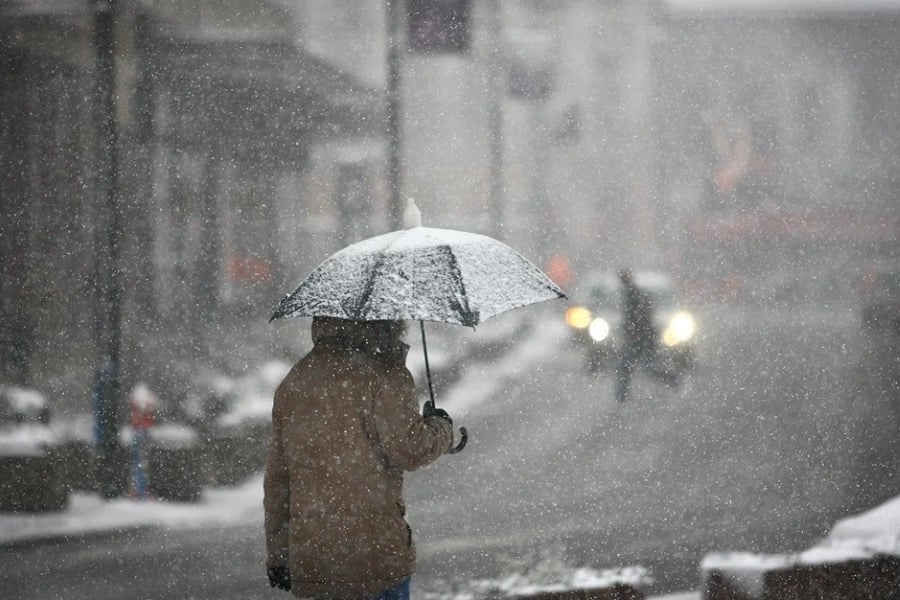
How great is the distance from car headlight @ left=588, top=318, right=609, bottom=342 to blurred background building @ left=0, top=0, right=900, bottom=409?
1806 mm

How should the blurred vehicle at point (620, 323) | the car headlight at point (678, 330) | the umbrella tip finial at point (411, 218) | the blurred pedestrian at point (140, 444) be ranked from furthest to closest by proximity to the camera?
the car headlight at point (678, 330) → the blurred vehicle at point (620, 323) → the blurred pedestrian at point (140, 444) → the umbrella tip finial at point (411, 218)

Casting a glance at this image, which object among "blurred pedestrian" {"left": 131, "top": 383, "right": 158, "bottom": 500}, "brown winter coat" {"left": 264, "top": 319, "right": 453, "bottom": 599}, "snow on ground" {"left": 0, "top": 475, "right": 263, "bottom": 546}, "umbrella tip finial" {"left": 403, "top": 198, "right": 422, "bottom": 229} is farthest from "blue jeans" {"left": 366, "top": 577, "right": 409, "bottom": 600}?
"blurred pedestrian" {"left": 131, "top": 383, "right": 158, "bottom": 500}

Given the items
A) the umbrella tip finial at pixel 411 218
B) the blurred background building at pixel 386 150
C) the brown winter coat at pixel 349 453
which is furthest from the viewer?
the blurred background building at pixel 386 150

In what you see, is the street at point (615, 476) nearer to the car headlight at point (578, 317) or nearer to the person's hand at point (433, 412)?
the car headlight at point (578, 317)

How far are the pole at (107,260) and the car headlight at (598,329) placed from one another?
458 cm

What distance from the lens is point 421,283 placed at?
8.70 feet

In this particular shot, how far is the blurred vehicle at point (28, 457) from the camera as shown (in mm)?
6809

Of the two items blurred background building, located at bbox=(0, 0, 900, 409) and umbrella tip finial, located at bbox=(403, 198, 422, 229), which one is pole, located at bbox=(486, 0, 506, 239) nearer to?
blurred background building, located at bbox=(0, 0, 900, 409)

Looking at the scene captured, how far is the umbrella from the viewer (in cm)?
256

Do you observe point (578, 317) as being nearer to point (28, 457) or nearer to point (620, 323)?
point (620, 323)

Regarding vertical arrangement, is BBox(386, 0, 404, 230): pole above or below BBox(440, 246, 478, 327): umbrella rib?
above

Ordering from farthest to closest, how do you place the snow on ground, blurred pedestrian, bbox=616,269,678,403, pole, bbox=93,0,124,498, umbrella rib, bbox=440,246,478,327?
1. blurred pedestrian, bbox=616,269,678,403
2. pole, bbox=93,0,124,498
3. the snow on ground
4. umbrella rib, bbox=440,246,478,327

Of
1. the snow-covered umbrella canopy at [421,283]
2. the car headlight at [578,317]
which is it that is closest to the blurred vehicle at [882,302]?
the car headlight at [578,317]

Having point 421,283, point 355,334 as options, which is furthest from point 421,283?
point 355,334
